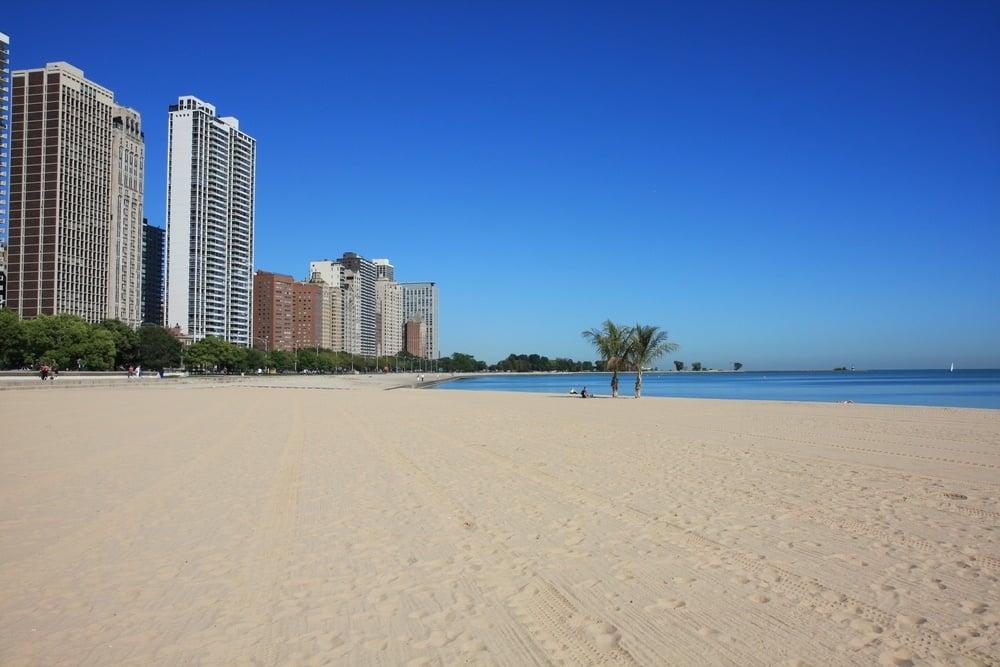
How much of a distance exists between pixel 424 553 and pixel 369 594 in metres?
1.17

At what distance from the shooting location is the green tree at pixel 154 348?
306ft

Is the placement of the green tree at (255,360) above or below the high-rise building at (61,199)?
below

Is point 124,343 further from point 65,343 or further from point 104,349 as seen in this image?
point 65,343

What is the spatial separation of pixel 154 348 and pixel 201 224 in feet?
230

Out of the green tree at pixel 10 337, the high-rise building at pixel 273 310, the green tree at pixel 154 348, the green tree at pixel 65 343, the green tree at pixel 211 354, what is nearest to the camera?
the green tree at pixel 10 337

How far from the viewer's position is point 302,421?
2197 centimetres

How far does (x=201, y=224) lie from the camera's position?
15438 cm

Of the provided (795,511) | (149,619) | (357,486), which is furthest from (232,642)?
(795,511)

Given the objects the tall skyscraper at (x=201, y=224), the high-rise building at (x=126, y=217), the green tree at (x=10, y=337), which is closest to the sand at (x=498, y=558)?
the green tree at (x=10, y=337)

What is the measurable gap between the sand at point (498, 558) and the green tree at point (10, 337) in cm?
6994

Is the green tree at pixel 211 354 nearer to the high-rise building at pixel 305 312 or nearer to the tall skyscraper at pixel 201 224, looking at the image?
the tall skyscraper at pixel 201 224

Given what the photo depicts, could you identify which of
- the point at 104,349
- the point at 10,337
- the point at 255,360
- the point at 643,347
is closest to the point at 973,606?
the point at 643,347

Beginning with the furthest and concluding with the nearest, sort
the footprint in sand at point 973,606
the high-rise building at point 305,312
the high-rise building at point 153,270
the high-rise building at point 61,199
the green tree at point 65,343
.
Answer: the high-rise building at point 305,312 < the high-rise building at point 153,270 < the high-rise building at point 61,199 < the green tree at point 65,343 < the footprint in sand at point 973,606

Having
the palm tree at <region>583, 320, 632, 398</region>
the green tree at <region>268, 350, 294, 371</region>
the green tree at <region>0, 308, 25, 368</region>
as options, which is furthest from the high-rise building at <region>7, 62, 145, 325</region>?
the palm tree at <region>583, 320, 632, 398</region>
